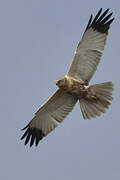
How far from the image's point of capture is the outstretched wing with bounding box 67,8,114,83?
11.8 m

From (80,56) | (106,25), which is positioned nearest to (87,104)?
(80,56)

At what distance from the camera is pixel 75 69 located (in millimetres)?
11930

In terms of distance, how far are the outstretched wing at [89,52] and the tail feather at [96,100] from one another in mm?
372

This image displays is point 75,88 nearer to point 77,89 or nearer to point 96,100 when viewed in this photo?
point 77,89

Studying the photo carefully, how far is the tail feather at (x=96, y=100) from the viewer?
11.8 meters

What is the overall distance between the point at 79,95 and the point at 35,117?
4.39 ft

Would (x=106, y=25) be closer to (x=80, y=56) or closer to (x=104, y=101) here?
(x=80, y=56)

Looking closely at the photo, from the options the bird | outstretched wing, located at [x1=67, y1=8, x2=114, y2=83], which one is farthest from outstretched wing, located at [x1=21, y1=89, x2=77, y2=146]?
outstretched wing, located at [x1=67, y1=8, x2=114, y2=83]

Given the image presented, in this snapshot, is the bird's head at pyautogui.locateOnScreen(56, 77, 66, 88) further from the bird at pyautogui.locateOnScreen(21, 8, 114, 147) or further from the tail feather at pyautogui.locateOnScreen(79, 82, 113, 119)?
the tail feather at pyautogui.locateOnScreen(79, 82, 113, 119)

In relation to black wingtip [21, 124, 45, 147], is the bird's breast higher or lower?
higher

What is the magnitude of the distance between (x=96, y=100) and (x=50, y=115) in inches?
50.7

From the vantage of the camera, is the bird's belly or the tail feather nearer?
the tail feather

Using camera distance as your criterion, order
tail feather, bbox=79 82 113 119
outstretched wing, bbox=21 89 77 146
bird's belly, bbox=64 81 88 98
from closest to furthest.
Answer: tail feather, bbox=79 82 113 119 < bird's belly, bbox=64 81 88 98 < outstretched wing, bbox=21 89 77 146

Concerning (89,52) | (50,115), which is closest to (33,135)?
(50,115)
